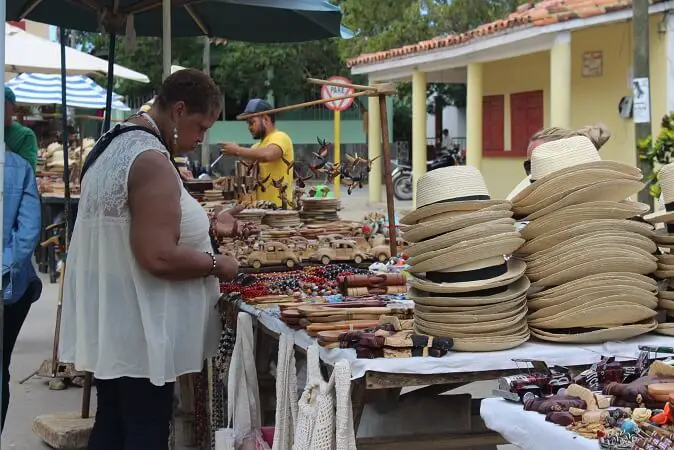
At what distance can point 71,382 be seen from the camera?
668 centimetres

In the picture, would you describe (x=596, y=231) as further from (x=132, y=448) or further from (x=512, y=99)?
(x=512, y=99)

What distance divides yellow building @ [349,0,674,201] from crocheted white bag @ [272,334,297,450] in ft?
30.6

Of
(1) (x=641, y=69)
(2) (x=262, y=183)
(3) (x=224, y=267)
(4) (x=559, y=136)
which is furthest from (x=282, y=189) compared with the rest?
(1) (x=641, y=69)

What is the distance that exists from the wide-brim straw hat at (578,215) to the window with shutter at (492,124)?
44.3 feet

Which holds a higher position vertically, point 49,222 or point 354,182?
point 354,182

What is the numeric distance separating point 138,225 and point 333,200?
3403 mm

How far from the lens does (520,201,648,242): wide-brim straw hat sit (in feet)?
11.2

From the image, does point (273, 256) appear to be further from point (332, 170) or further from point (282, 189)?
point (332, 170)

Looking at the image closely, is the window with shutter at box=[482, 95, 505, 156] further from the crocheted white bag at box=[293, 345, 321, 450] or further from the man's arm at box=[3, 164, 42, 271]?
the crocheted white bag at box=[293, 345, 321, 450]

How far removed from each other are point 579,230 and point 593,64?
1111 cm

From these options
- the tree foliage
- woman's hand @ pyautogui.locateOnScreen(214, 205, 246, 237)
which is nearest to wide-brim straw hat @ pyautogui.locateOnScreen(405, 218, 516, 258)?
woman's hand @ pyautogui.locateOnScreen(214, 205, 246, 237)

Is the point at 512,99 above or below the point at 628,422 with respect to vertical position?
above

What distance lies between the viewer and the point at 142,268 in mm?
3465

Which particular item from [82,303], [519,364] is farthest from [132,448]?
[519,364]
